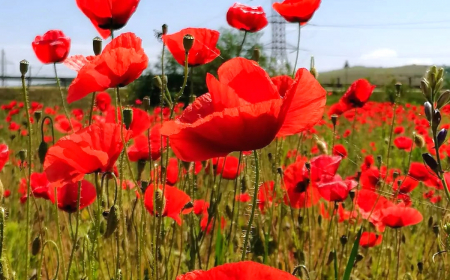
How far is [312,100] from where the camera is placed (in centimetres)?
78

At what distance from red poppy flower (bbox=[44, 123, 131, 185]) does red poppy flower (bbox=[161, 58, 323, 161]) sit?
1.25ft

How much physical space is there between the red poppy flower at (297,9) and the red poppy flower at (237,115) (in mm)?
1044

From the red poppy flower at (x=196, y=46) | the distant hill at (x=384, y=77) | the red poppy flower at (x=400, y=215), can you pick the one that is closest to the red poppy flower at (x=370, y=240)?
the red poppy flower at (x=400, y=215)

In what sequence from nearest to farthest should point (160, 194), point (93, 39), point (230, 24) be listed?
1. point (160, 194)
2. point (93, 39)
3. point (230, 24)

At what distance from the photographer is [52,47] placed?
156cm

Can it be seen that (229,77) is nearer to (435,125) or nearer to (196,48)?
(435,125)

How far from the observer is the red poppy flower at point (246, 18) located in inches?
72.6

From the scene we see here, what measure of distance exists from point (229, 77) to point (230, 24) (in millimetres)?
1108

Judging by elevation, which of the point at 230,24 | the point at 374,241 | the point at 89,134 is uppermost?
the point at 230,24

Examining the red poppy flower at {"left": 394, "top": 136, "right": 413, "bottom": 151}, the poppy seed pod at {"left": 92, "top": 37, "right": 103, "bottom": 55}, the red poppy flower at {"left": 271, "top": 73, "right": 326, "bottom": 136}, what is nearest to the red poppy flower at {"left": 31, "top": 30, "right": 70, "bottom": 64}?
the poppy seed pod at {"left": 92, "top": 37, "right": 103, "bottom": 55}

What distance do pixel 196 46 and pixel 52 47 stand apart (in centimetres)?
42

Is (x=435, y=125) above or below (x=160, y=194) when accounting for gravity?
above

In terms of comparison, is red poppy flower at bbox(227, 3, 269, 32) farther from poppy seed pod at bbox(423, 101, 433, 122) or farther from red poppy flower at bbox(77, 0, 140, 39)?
poppy seed pod at bbox(423, 101, 433, 122)

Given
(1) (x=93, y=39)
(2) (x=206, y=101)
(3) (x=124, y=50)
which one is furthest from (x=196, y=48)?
(2) (x=206, y=101)
